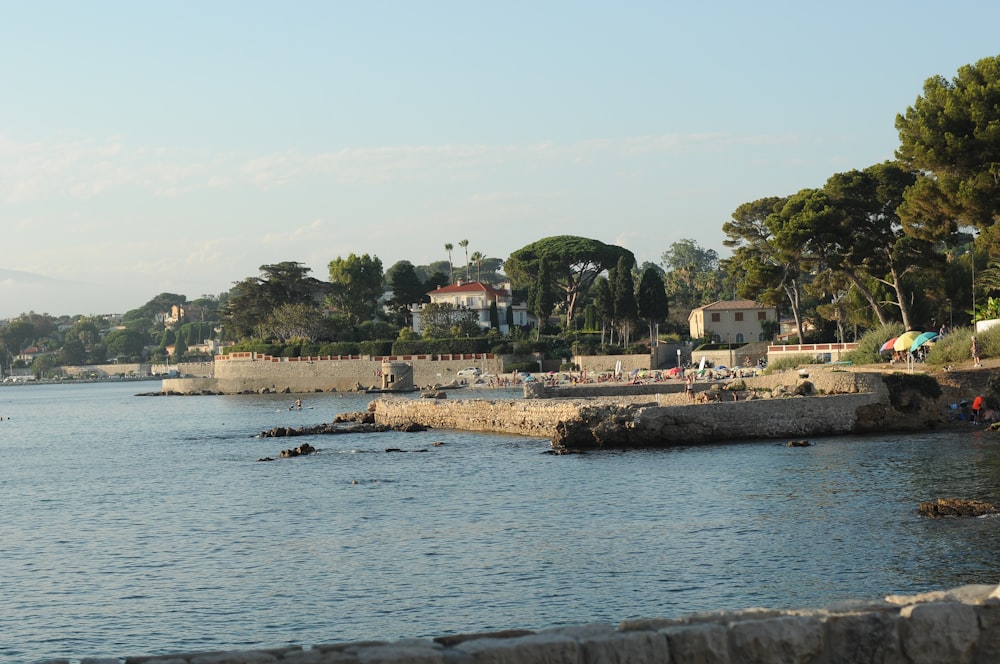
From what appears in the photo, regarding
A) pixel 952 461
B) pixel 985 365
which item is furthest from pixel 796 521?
pixel 985 365

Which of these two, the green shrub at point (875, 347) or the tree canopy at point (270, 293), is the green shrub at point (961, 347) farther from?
the tree canopy at point (270, 293)

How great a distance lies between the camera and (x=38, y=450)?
44.5 meters

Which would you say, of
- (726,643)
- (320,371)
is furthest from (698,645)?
(320,371)

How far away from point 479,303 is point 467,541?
3309 inches

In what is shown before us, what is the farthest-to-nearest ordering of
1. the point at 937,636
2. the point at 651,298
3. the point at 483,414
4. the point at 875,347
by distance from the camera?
the point at 651,298
the point at 875,347
the point at 483,414
the point at 937,636

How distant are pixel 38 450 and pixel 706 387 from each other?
2731 cm

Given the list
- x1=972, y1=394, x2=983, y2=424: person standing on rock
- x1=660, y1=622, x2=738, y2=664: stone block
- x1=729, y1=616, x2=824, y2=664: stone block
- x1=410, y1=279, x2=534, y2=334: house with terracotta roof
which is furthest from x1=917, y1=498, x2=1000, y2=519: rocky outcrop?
x1=410, y1=279, x2=534, y2=334: house with terracotta roof

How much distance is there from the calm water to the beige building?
55.9m

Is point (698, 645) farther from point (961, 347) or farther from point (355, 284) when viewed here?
point (355, 284)

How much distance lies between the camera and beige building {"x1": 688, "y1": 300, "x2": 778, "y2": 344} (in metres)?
84.0

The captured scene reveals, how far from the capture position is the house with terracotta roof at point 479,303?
3829 inches

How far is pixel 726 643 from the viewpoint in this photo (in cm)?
603

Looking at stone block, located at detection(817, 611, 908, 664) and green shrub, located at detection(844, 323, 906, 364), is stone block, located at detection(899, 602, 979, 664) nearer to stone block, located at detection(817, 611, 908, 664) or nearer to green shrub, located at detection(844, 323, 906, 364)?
stone block, located at detection(817, 611, 908, 664)

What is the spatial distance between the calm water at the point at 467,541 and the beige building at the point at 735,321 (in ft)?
184
